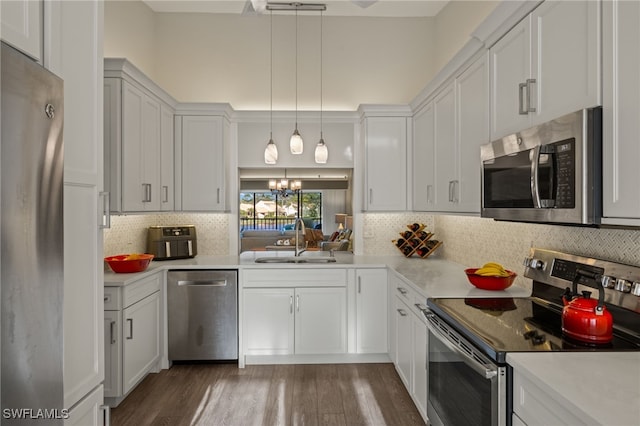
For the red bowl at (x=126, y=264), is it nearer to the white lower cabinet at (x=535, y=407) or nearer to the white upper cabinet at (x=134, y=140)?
the white upper cabinet at (x=134, y=140)

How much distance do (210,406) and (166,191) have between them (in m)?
1.95

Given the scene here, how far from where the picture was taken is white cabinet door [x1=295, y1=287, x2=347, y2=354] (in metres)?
3.46

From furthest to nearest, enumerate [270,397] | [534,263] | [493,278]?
1. [270,397]
2. [493,278]
3. [534,263]

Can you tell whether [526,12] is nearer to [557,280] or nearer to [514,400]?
[557,280]

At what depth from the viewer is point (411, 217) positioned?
4.15m

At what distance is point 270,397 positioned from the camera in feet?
9.39

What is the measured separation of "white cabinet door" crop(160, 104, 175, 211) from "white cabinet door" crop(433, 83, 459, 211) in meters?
2.48

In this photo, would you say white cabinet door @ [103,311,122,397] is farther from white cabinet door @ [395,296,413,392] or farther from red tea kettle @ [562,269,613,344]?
red tea kettle @ [562,269,613,344]

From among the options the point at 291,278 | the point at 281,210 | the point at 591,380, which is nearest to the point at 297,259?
the point at 291,278

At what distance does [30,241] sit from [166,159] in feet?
9.30

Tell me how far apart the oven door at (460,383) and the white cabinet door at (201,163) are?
2531 mm

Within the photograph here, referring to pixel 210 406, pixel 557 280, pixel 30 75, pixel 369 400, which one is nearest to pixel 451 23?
pixel 557 280

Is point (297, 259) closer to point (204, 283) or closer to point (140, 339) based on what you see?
point (204, 283)

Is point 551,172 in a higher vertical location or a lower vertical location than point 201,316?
higher
